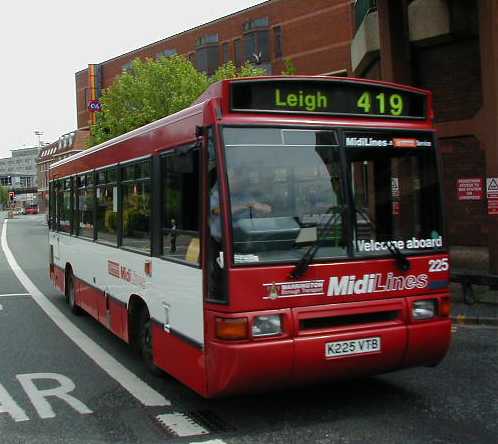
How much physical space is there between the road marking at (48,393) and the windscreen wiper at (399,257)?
2769 mm

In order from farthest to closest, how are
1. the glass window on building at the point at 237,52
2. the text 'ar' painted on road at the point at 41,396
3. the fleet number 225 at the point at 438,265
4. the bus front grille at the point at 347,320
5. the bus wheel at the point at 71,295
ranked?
A: the glass window on building at the point at 237,52, the bus wheel at the point at 71,295, the text 'ar' painted on road at the point at 41,396, the fleet number 225 at the point at 438,265, the bus front grille at the point at 347,320

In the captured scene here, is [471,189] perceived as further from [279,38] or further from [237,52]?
[237,52]

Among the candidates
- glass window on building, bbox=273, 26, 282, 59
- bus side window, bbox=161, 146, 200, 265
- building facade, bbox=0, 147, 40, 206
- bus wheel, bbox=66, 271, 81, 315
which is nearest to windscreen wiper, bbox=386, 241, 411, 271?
bus side window, bbox=161, 146, 200, 265

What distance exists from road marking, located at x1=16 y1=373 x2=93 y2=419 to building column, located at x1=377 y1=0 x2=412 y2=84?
957cm

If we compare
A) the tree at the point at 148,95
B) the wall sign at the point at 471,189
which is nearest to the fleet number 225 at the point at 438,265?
the wall sign at the point at 471,189

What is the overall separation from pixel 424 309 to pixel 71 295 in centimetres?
663

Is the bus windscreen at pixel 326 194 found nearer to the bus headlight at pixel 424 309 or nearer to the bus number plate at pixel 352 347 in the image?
the bus headlight at pixel 424 309

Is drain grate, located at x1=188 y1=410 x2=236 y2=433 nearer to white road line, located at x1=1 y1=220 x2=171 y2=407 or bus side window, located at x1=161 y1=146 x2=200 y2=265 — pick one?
white road line, located at x1=1 y1=220 x2=171 y2=407

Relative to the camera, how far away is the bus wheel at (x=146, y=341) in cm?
617

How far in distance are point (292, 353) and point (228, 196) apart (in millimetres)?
1191

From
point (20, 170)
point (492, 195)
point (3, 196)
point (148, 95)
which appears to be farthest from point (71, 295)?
point (20, 170)

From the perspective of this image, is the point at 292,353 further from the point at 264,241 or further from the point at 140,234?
the point at 140,234

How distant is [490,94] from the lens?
34.9ft

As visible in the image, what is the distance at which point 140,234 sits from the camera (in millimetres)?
6332
